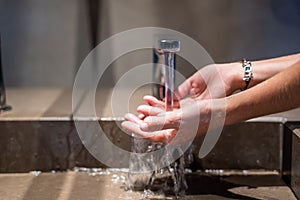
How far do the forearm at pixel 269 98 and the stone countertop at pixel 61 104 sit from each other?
17 cm

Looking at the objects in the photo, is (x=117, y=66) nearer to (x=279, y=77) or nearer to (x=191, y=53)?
(x=191, y=53)

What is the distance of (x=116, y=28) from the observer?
1.24 meters

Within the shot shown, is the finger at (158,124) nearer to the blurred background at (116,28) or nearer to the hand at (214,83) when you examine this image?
the hand at (214,83)

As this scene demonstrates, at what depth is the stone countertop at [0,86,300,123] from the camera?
87cm

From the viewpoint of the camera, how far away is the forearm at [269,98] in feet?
2.06

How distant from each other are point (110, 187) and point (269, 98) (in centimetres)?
32

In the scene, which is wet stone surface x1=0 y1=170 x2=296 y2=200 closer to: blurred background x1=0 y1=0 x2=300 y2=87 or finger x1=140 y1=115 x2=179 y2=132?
finger x1=140 y1=115 x2=179 y2=132

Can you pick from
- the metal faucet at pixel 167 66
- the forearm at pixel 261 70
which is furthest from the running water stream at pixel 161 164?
the forearm at pixel 261 70

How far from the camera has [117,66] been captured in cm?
124

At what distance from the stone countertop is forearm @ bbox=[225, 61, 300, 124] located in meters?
0.17

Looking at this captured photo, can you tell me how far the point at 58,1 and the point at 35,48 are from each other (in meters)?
0.14

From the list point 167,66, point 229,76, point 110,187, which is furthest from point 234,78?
point 110,187

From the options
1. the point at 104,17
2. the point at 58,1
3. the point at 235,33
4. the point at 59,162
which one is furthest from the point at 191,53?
the point at 59,162

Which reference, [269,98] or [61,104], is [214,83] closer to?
[269,98]
